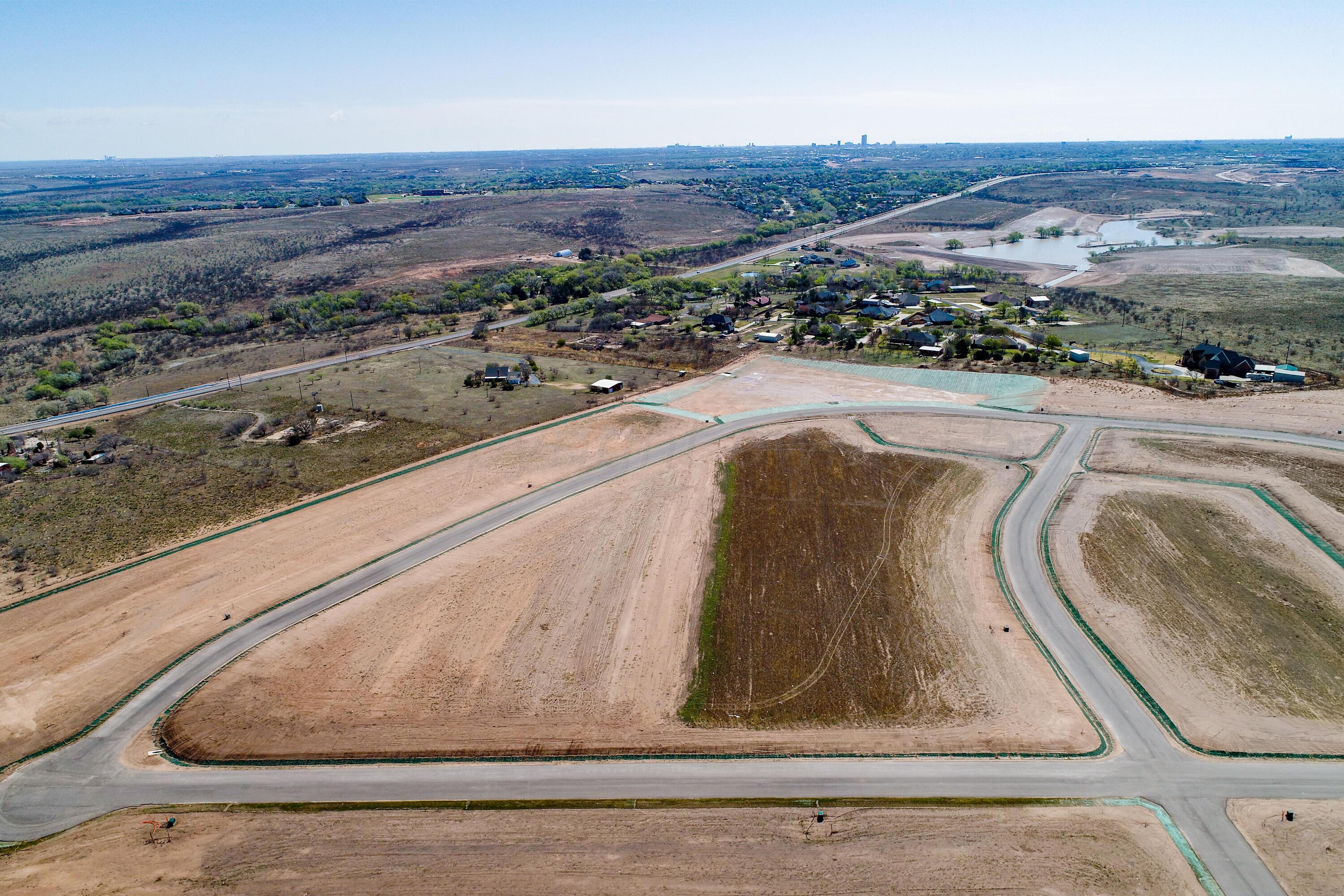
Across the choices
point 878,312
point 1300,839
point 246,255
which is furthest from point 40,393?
point 1300,839

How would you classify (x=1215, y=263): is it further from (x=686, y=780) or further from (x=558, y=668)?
(x=686, y=780)

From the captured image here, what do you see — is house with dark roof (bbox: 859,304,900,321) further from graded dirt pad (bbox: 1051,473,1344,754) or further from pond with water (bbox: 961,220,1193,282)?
pond with water (bbox: 961,220,1193,282)

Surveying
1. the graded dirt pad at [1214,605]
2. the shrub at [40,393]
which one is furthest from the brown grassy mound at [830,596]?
the shrub at [40,393]

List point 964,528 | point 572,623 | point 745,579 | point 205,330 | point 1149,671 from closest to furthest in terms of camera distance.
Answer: point 1149,671 → point 572,623 → point 745,579 → point 964,528 → point 205,330

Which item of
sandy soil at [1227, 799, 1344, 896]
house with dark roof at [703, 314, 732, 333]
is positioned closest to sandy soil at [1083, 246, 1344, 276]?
house with dark roof at [703, 314, 732, 333]

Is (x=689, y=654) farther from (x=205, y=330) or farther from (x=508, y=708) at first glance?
(x=205, y=330)

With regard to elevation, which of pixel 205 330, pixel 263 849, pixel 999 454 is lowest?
pixel 263 849

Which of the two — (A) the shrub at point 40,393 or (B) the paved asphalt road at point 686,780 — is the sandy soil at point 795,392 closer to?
(B) the paved asphalt road at point 686,780

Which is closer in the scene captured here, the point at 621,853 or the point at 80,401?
the point at 621,853

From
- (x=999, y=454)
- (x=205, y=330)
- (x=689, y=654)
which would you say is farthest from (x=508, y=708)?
(x=205, y=330)
